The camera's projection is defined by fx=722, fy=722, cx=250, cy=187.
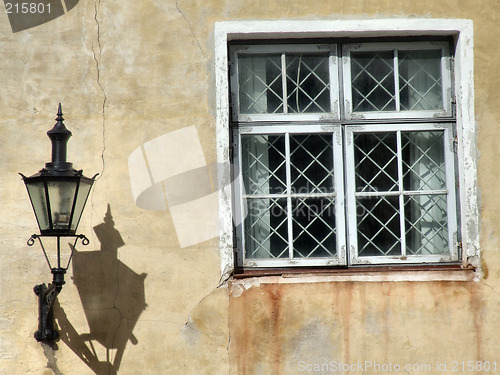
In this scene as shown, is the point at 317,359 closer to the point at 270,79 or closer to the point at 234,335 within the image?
the point at 234,335

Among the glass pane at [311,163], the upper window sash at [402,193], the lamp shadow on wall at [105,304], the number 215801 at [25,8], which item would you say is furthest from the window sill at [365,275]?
the number 215801 at [25,8]

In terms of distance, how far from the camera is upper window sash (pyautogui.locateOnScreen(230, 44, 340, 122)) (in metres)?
4.96

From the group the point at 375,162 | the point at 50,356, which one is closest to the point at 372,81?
the point at 375,162

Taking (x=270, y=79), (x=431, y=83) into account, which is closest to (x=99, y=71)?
(x=270, y=79)

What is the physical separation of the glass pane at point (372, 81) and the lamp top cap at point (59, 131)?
1931 millimetres

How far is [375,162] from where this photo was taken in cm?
494

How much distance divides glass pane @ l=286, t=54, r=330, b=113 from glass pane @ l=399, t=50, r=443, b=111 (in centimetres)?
54

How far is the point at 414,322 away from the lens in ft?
15.3

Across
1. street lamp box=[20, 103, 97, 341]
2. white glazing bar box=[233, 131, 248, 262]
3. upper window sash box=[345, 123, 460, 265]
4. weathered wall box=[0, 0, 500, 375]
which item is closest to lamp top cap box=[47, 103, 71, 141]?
street lamp box=[20, 103, 97, 341]

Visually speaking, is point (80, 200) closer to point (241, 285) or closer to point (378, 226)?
point (241, 285)

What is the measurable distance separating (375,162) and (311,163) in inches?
17.3

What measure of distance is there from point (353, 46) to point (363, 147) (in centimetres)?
71

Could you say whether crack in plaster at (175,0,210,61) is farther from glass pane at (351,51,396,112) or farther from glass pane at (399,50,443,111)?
glass pane at (399,50,443,111)

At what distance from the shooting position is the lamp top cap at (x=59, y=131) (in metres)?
4.41
